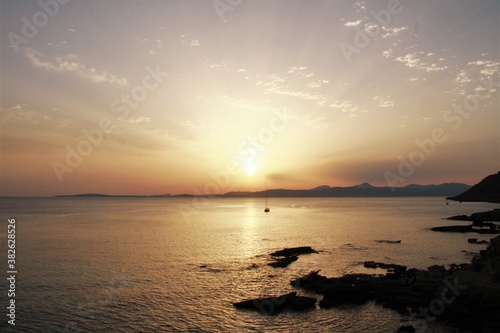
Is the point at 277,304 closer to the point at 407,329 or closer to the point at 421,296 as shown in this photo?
the point at 407,329

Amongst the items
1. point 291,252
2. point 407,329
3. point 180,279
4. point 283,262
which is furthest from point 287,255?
point 407,329

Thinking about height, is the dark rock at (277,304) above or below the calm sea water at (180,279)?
above

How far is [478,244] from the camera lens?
229ft

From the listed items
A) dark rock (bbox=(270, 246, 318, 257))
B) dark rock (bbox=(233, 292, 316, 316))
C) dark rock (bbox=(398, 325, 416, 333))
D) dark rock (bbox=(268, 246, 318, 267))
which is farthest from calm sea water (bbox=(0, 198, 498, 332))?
dark rock (bbox=(270, 246, 318, 257))

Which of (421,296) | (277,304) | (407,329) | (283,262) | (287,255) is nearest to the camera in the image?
(407,329)

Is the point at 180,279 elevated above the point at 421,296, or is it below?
below

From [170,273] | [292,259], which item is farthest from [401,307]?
[170,273]

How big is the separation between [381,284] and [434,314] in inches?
293

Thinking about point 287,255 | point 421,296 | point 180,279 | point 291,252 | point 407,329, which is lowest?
point 287,255

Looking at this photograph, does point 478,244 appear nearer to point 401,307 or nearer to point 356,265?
point 356,265

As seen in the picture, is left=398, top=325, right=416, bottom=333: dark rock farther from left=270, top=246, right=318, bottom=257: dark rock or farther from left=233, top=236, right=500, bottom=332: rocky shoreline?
left=270, top=246, right=318, bottom=257: dark rock

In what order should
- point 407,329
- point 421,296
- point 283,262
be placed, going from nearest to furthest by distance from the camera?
1. point 407,329
2. point 421,296
3. point 283,262

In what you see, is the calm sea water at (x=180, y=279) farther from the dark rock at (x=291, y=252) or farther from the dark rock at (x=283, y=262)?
the dark rock at (x=291, y=252)

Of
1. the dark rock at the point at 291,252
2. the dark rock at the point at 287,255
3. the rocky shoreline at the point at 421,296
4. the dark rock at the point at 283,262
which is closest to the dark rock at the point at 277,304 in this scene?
the rocky shoreline at the point at 421,296
